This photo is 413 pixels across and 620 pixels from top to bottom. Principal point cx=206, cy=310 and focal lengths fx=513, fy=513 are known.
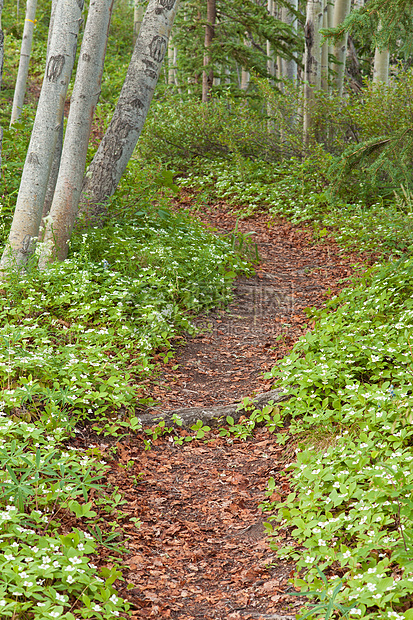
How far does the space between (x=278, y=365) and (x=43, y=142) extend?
3.25 meters

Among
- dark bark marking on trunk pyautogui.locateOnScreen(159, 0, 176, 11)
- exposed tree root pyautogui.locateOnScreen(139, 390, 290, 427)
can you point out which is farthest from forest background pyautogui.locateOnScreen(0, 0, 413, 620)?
dark bark marking on trunk pyautogui.locateOnScreen(159, 0, 176, 11)

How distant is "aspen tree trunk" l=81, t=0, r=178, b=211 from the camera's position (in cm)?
659

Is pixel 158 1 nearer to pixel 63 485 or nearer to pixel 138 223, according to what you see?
pixel 138 223

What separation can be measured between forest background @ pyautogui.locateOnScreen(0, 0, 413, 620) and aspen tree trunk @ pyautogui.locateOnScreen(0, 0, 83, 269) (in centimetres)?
13

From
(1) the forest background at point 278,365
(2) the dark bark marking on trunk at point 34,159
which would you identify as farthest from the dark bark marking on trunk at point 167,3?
(2) the dark bark marking on trunk at point 34,159

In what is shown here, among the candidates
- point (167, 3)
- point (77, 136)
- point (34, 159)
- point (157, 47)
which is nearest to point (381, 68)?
point (167, 3)

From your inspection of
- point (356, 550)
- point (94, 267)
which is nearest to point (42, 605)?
point (356, 550)

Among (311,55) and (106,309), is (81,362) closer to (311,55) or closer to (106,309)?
(106,309)

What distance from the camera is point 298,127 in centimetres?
1050

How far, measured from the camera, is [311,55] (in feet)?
32.4

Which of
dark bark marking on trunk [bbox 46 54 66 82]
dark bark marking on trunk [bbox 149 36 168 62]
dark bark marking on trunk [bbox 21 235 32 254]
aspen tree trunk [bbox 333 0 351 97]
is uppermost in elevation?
aspen tree trunk [bbox 333 0 351 97]

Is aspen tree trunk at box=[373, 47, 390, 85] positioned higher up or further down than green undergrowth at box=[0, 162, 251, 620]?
higher up

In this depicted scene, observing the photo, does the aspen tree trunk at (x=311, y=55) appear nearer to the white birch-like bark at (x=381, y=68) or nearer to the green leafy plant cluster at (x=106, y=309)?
the white birch-like bark at (x=381, y=68)

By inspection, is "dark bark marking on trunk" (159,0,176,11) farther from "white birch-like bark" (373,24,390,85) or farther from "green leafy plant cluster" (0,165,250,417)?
"white birch-like bark" (373,24,390,85)
